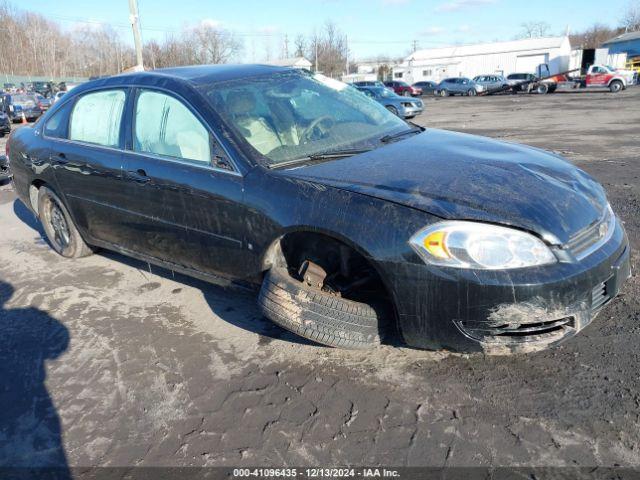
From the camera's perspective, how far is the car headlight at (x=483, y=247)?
88.6 inches

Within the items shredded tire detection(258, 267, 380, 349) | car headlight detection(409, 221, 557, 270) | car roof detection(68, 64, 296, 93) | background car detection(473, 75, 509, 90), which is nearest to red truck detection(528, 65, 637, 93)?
background car detection(473, 75, 509, 90)

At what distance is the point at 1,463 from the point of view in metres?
2.24

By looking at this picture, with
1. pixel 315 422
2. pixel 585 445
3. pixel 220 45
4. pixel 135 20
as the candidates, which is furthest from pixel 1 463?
pixel 220 45

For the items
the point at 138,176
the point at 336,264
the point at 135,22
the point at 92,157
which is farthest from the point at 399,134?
the point at 135,22

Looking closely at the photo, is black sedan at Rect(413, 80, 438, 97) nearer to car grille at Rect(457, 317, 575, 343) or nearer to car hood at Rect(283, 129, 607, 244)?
car hood at Rect(283, 129, 607, 244)

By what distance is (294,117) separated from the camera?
3312 millimetres

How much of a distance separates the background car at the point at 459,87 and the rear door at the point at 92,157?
134 feet

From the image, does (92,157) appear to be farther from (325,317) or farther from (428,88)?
(428,88)

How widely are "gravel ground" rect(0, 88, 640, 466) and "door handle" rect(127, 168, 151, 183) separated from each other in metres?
0.96

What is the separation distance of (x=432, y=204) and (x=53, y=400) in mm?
2256

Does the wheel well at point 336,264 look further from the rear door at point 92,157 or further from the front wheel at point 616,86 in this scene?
the front wheel at point 616,86

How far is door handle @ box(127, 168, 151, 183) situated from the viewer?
3324 mm

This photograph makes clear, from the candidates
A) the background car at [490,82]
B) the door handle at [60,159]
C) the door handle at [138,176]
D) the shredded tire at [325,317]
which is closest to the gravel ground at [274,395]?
the shredded tire at [325,317]

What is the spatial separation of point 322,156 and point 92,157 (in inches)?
75.0
